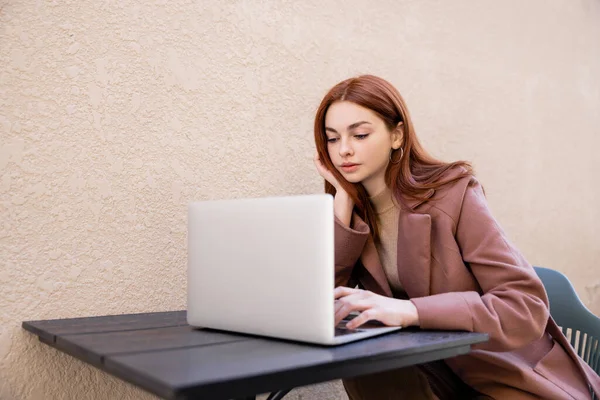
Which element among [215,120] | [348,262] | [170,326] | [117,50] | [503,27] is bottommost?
[170,326]

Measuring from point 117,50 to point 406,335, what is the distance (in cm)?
99

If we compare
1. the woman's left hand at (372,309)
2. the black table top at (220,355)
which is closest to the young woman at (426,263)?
the woman's left hand at (372,309)

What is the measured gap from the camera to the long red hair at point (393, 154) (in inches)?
59.9

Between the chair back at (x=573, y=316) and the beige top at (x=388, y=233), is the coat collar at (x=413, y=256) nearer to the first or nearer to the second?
the beige top at (x=388, y=233)

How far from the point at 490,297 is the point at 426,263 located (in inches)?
8.9

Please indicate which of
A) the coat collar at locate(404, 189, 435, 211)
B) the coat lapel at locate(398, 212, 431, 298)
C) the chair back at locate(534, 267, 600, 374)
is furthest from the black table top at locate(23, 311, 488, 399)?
the chair back at locate(534, 267, 600, 374)

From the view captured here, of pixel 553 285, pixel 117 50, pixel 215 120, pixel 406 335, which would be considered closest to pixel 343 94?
pixel 215 120

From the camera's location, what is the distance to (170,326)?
4.09 ft

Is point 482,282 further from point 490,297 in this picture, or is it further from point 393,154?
point 393,154

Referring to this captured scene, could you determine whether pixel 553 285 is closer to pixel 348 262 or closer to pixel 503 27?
pixel 348 262

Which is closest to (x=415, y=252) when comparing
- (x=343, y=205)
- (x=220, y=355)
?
(x=343, y=205)

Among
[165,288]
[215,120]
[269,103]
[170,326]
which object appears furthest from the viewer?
[269,103]

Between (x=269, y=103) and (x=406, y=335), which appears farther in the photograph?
(x=269, y=103)

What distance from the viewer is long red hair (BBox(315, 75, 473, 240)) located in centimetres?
152
